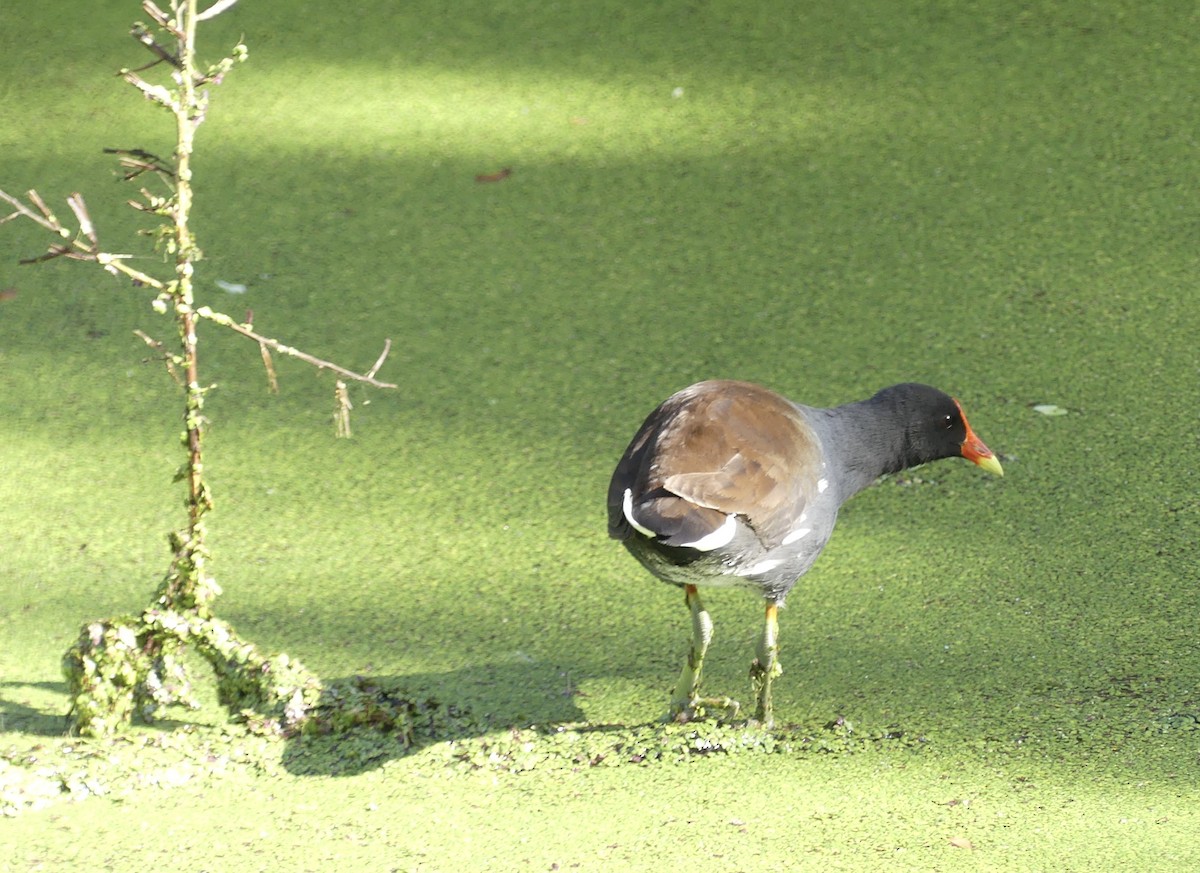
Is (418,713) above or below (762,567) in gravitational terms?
below

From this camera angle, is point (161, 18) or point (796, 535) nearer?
point (161, 18)

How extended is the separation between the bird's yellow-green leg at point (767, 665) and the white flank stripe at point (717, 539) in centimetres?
16

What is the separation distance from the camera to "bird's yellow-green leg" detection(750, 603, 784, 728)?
4.90ft

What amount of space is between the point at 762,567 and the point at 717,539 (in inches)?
4.6

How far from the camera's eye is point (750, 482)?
4.71 feet

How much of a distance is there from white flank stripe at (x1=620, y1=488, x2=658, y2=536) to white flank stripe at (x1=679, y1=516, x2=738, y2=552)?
36 millimetres

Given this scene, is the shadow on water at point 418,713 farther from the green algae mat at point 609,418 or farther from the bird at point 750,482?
the bird at point 750,482

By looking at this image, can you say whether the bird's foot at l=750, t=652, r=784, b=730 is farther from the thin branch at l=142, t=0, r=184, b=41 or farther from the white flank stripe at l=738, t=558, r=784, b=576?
the thin branch at l=142, t=0, r=184, b=41

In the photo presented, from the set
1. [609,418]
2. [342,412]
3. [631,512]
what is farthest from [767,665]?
[609,418]

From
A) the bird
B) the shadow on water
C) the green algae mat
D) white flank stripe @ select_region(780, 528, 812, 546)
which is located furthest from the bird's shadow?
white flank stripe @ select_region(780, 528, 812, 546)

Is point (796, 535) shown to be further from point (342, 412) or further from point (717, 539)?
point (342, 412)

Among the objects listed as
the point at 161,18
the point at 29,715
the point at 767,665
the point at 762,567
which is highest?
the point at 161,18

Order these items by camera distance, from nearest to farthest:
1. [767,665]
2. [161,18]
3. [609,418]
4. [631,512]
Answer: [161,18]
[631,512]
[767,665]
[609,418]

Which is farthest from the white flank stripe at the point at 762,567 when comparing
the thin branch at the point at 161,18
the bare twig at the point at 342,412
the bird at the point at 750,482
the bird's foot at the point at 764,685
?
the thin branch at the point at 161,18
